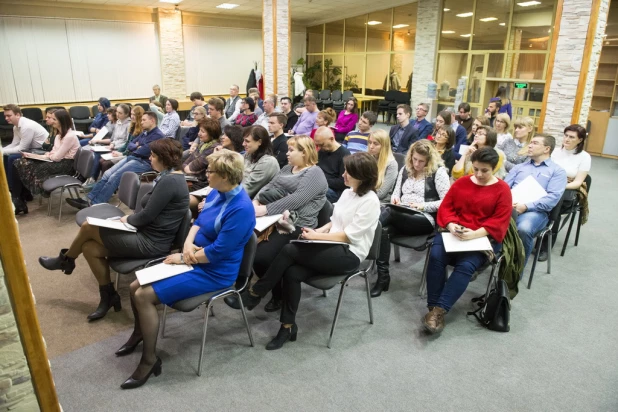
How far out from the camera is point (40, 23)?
10117 millimetres

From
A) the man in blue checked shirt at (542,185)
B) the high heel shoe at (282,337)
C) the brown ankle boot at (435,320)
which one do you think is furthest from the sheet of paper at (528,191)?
the high heel shoe at (282,337)

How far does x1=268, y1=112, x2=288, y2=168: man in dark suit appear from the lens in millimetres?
4727

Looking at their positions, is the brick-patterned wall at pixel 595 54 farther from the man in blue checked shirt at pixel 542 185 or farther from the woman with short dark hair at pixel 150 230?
the woman with short dark hair at pixel 150 230

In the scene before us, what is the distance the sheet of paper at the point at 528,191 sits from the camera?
3.61m

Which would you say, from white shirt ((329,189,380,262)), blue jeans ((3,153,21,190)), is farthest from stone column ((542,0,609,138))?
blue jeans ((3,153,21,190))

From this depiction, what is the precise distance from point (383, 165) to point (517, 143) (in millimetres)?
2024

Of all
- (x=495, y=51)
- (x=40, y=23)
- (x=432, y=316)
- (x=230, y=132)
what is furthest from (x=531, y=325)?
(x=40, y=23)

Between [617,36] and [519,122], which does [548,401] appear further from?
[617,36]

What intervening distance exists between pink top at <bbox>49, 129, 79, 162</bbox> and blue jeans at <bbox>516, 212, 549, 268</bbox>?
195 inches

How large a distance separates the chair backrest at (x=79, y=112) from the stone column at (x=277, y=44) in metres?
4.48

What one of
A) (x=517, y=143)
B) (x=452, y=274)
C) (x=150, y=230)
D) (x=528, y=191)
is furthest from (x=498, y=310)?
(x=517, y=143)

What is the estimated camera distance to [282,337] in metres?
2.76

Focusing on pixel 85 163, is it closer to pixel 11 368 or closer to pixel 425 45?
pixel 11 368

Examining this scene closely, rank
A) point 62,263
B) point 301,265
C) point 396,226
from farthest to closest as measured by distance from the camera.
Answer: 1. point 396,226
2. point 62,263
3. point 301,265
